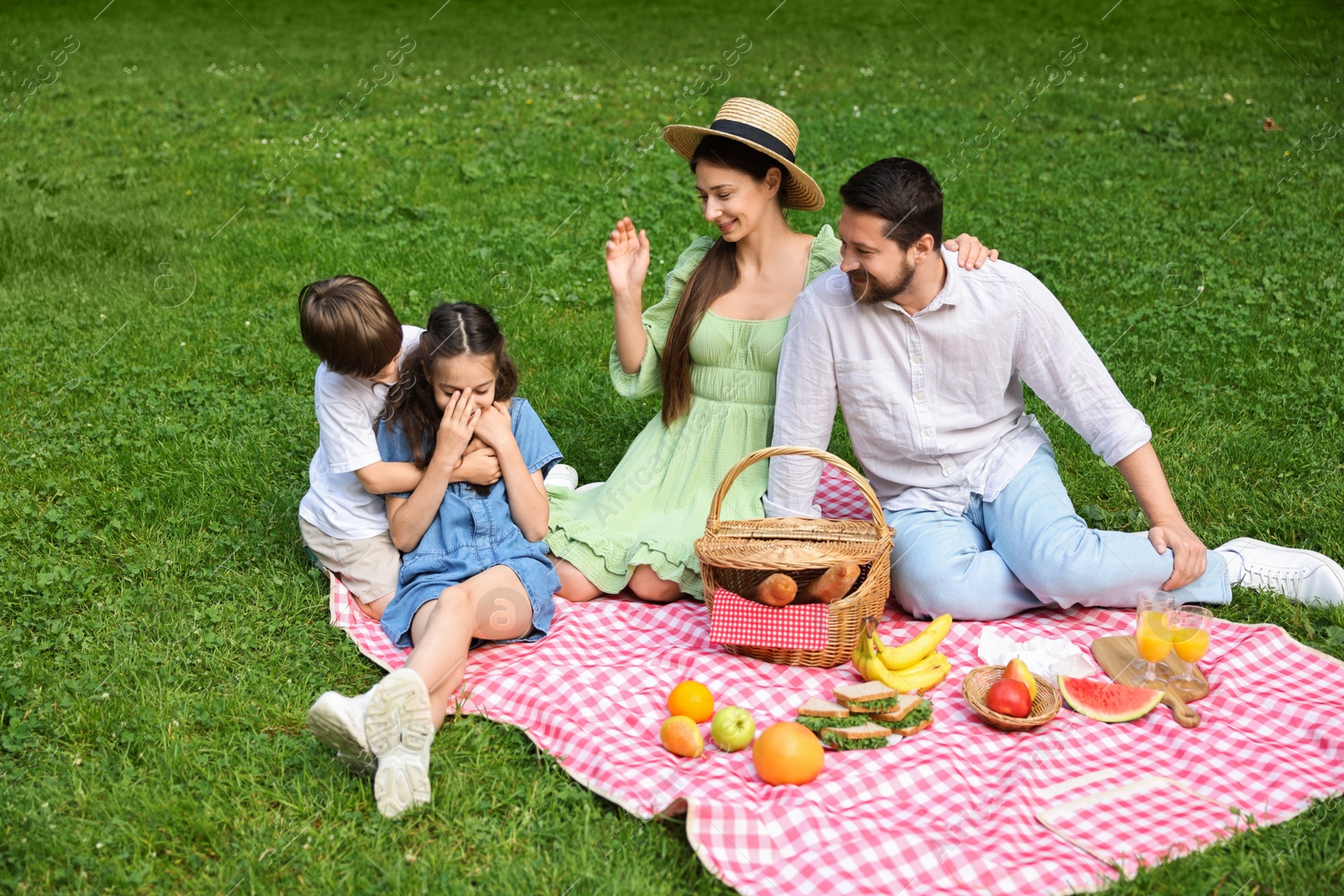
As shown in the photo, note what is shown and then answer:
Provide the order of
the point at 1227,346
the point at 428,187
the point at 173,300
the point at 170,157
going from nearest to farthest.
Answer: the point at 1227,346 < the point at 173,300 < the point at 428,187 < the point at 170,157

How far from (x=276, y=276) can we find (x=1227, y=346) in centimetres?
566

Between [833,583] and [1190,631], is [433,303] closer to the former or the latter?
[833,583]

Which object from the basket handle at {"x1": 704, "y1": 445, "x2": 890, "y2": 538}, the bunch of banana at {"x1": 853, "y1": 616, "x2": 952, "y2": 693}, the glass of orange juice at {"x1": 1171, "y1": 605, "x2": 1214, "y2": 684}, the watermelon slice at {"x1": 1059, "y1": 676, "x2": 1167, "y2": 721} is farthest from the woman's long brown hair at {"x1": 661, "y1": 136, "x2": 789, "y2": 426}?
the glass of orange juice at {"x1": 1171, "y1": 605, "x2": 1214, "y2": 684}

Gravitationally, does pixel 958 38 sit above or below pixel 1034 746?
above

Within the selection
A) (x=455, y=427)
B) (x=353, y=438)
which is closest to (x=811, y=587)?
(x=455, y=427)

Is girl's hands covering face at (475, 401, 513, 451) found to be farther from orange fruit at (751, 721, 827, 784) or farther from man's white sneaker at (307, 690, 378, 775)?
orange fruit at (751, 721, 827, 784)

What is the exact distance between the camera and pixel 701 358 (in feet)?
14.9

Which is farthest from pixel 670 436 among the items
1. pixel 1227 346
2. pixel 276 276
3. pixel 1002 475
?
pixel 276 276

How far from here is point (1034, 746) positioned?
3.41 metres

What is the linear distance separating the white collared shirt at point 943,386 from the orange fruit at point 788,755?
3.99ft

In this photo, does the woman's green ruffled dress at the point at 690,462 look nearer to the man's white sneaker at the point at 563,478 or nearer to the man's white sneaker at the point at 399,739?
the man's white sneaker at the point at 563,478

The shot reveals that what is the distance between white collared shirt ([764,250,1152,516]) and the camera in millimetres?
4051

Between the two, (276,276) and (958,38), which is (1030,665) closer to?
(276,276)

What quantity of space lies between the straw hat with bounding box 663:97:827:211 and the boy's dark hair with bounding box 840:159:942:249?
0.41 m
